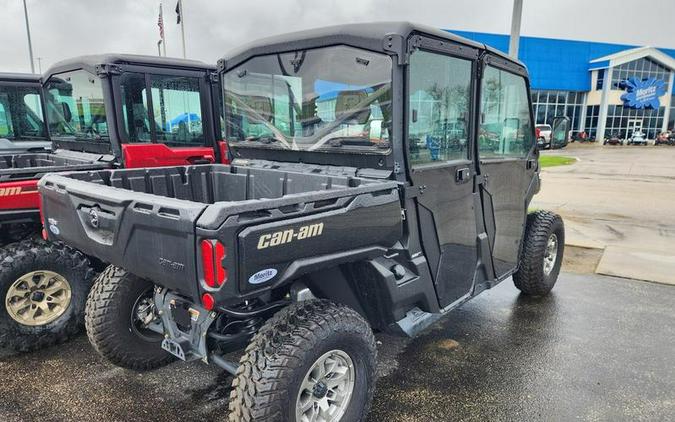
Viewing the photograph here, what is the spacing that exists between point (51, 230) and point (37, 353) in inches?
51.1

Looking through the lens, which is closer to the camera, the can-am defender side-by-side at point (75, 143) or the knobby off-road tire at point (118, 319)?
the knobby off-road tire at point (118, 319)

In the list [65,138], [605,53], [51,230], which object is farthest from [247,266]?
[605,53]

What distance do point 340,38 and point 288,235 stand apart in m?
1.44

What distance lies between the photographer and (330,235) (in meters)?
2.39

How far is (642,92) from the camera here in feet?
142

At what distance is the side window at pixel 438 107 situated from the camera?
296 cm

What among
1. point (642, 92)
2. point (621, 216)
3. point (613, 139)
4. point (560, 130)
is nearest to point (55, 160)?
point (560, 130)

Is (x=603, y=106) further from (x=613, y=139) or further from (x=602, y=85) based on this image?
(x=613, y=139)

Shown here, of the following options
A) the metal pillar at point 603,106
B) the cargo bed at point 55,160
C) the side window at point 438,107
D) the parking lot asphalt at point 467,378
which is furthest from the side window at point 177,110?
the metal pillar at point 603,106

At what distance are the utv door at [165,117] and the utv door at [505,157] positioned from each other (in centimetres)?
364

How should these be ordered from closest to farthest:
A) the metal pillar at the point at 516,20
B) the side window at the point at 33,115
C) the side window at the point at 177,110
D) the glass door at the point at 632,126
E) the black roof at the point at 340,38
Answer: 1. the black roof at the point at 340,38
2. the side window at the point at 177,110
3. the side window at the point at 33,115
4. the metal pillar at the point at 516,20
5. the glass door at the point at 632,126

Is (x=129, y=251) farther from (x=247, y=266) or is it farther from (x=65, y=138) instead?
(x=65, y=138)

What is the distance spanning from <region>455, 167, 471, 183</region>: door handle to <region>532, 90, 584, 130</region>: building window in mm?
44343

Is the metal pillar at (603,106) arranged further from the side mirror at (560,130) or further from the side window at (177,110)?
the side window at (177,110)
